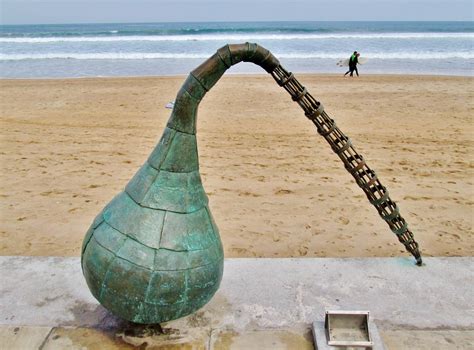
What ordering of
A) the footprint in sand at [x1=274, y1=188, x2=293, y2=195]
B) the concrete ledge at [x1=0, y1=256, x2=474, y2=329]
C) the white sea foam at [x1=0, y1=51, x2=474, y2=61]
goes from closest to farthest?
the concrete ledge at [x1=0, y1=256, x2=474, y2=329]
the footprint in sand at [x1=274, y1=188, x2=293, y2=195]
the white sea foam at [x1=0, y1=51, x2=474, y2=61]

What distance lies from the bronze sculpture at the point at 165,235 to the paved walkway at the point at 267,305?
49 centimetres

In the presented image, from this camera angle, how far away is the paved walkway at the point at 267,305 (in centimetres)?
307

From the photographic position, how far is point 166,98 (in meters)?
15.1

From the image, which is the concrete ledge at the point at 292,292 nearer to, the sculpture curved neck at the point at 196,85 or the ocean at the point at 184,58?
the sculpture curved neck at the point at 196,85

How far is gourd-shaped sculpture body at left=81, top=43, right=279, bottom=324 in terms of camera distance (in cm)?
263

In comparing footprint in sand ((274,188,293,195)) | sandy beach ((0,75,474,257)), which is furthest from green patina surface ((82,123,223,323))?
footprint in sand ((274,188,293,195))

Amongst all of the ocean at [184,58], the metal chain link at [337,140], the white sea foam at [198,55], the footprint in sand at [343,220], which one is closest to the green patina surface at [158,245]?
the metal chain link at [337,140]

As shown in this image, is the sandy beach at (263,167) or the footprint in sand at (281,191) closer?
the sandy beach at (263,167)

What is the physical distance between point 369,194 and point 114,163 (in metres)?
6.02

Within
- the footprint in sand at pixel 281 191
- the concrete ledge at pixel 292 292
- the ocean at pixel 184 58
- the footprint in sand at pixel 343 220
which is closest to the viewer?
the concrete ledge at pixel 292 292


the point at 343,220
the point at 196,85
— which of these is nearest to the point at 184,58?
the point at 343,220

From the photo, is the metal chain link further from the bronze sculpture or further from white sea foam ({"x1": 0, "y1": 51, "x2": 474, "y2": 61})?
white sea foam ({"x1": 0, "y1": 51, "x2": 474, "y2": 61})

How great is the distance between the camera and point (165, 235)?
266 centimetres

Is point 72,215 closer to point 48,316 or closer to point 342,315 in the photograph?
point 48,316
